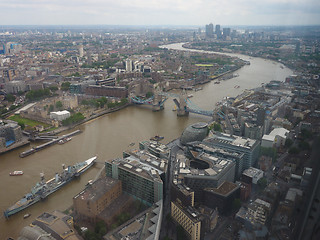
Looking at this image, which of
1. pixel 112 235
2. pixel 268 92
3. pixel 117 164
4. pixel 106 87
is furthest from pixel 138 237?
pixel 106 87

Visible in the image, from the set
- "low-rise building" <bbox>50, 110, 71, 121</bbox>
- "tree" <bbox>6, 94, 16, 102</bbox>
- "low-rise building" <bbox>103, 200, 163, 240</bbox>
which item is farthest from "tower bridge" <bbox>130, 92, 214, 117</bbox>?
"low-rise building" <bbox>103, 200, 163, 240</bbox>

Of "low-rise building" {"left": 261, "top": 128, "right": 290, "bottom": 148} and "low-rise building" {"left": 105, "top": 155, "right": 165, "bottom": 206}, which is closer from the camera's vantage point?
"low-rise building" {"left": 105, "top": 155, "right": 165, "bottom": 206}

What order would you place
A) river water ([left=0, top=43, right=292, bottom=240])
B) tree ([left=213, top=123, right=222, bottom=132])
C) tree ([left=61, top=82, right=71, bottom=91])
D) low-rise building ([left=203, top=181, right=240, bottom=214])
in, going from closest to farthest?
1. low-rise building ([left=203, top=181, right=240, bottom=214])
2. river water ([left=0, top=43, right=292, bottom=240])
3. tree ([left=213, top=123, right=222, bottom=132])
4. tree ([left=61, top=82, right=71, bottom=91])

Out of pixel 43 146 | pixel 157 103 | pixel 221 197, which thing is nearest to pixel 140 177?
pixel 221 197

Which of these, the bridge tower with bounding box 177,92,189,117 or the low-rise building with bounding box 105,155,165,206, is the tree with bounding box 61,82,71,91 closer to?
the bridge tower with bounding box 177,92,189,117

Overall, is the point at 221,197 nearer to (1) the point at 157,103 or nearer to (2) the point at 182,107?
(2) the point at 182,107

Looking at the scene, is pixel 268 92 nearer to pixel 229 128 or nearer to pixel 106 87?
pixel 229 128

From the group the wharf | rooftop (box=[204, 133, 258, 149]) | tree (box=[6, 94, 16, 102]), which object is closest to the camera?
rooftop (box=[204, 133, 258, 149])
